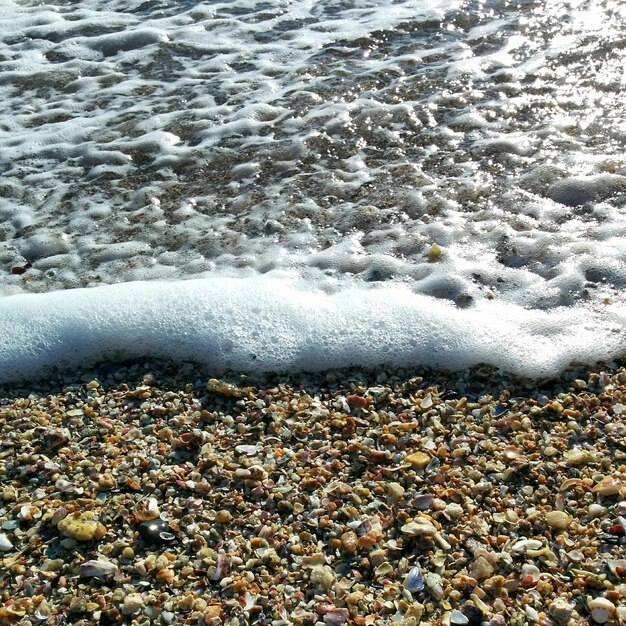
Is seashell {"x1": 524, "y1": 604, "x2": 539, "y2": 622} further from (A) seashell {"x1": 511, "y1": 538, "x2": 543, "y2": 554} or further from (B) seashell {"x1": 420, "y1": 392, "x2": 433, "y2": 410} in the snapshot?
(B) seashell {"x1": 420, "y1": 392, "x2": 433, "y2": 410}

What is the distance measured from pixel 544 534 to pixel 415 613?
50 centimetres

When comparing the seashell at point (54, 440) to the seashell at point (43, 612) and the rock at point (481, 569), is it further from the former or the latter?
the rock at point (481, 569)

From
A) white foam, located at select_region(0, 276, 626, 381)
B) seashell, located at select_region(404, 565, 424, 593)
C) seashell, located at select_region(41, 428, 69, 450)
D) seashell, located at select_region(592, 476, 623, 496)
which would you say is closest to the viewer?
seashell, located at select_region(404, 565, 424, 593)

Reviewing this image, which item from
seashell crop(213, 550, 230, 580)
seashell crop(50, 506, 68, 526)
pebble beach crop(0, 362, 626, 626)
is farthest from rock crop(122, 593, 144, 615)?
seashell crop(50, 506, 68, 526)

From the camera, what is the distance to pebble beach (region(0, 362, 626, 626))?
7.33ft

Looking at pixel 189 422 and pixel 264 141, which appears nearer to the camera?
pixel 189 422

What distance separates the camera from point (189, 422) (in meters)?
2.91

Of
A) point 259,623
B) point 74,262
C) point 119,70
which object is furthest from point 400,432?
point 119,70

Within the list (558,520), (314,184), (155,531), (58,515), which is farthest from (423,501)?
(314,184)

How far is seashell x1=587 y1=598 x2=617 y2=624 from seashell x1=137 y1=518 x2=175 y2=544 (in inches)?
49.2

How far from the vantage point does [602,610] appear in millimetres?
2150

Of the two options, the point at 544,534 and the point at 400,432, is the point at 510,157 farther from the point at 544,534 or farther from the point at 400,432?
the point at 544,534

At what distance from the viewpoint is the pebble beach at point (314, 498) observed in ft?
7.33

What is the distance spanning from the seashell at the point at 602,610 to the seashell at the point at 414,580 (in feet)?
1.54
